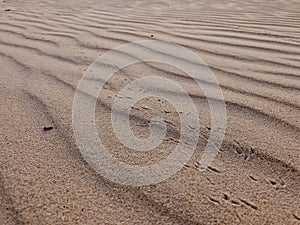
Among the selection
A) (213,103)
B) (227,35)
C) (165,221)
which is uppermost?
(227,35)

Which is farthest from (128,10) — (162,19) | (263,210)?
(263,210)

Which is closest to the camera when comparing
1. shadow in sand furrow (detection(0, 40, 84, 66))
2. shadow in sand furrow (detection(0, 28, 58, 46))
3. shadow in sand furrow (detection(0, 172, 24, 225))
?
shadow in sand furrow (detection(0, 172, 24, 225))

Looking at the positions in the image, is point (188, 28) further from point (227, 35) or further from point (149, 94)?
point (149, 94)

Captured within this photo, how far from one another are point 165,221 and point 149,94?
74 centimetres

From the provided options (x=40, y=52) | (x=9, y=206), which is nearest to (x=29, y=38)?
(x=40, y=52)

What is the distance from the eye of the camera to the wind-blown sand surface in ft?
2.90

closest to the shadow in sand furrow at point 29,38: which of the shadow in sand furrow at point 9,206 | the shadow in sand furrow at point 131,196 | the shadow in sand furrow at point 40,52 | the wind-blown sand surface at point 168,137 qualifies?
the wind-blown sand surface at point 168,137

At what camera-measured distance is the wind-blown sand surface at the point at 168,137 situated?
34.8 inches

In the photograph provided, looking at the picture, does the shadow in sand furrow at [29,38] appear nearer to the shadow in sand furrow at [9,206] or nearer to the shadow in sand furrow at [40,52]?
the shadow in sand furrow at [40,52]

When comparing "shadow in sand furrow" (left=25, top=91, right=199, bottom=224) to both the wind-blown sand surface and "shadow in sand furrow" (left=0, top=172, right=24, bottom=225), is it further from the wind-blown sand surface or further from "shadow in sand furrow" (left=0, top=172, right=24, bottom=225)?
"shadow in sand furrow" (left=0, top=172, right=24, bottom=225)

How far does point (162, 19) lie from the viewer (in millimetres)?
3074

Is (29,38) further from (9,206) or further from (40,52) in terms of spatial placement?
(9,206)

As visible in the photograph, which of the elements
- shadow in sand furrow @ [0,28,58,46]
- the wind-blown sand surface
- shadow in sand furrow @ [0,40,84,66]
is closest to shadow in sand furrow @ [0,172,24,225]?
the wind-blown sand surface

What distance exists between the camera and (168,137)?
3.91ft
